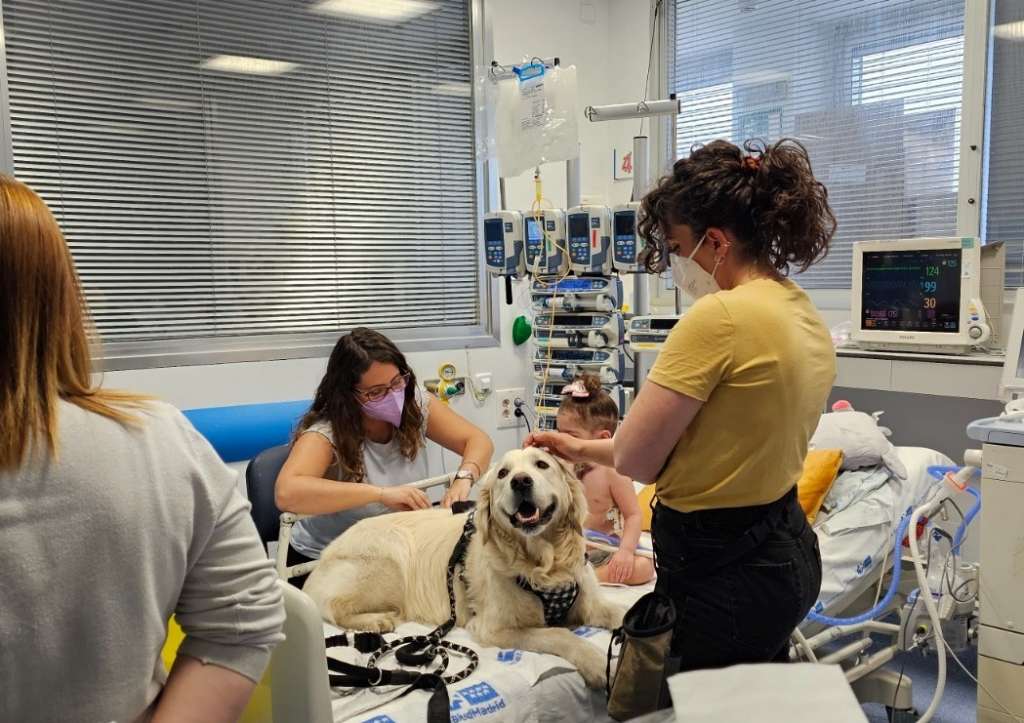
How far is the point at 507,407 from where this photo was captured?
493 centimetres

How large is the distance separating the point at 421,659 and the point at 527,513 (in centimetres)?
43

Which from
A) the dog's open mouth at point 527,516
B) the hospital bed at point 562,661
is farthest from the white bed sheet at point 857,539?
the dog's open mouth at point 527,516

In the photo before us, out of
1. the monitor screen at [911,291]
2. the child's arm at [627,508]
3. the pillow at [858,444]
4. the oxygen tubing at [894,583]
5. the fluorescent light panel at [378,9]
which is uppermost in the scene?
the fluorescent light panel at [378,9]

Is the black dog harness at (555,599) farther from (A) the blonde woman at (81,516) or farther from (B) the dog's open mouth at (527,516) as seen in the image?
(A) the blonde woman at (81,516)

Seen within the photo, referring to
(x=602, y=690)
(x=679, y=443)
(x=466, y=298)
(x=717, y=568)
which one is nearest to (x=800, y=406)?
(x=679, y=443)

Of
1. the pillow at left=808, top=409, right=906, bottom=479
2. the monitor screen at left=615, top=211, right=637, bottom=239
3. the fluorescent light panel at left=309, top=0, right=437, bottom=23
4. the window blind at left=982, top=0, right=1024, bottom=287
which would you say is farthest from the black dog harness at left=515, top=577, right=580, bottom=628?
the fluorescent light panel at left=309, top=0, right=437, bottom=23

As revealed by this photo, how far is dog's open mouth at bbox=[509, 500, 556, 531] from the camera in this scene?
2176 millimetres

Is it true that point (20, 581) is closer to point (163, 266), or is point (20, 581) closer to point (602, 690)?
point (602, 690)

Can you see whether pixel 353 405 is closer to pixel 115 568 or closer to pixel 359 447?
pixel 359 447

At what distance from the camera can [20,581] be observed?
0.83 meters

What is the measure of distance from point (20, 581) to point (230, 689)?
280mm

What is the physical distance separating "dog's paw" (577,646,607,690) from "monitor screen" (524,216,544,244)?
219 centimetres

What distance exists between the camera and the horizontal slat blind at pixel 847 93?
4.19 meters

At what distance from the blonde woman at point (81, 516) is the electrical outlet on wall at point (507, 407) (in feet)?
12.9
